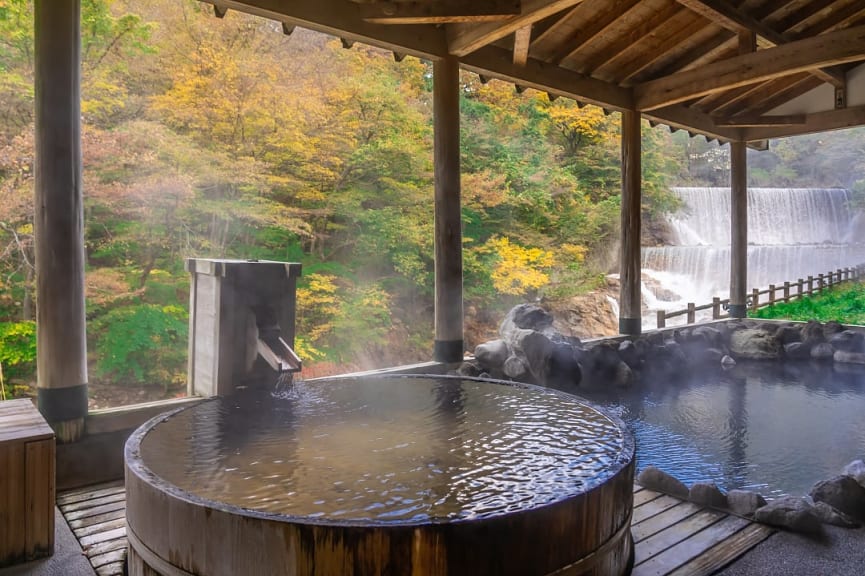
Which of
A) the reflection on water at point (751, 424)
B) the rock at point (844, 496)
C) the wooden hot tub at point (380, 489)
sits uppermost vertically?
the wooden hot tub at point (380, 489)

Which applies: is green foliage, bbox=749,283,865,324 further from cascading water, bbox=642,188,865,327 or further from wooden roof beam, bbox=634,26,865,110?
wooden roof beam, bbox=634,26,865,110

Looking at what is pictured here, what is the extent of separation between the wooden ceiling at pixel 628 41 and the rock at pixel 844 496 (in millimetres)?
3131

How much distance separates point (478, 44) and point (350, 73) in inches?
145

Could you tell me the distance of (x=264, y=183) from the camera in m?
6.58

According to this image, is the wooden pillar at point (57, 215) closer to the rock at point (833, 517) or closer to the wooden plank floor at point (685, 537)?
the wooden plank floor at point (685, 537)

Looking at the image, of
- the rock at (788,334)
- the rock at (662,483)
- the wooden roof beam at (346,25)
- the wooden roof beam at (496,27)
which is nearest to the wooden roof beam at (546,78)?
the wooden roof beam at (496,27)

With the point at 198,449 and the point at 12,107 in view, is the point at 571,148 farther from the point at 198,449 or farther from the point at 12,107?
the point at 198,449

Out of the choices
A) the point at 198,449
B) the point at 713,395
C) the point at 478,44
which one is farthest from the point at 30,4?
the point at 713,395

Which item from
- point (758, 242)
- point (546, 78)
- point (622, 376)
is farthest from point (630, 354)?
point (758, 242)

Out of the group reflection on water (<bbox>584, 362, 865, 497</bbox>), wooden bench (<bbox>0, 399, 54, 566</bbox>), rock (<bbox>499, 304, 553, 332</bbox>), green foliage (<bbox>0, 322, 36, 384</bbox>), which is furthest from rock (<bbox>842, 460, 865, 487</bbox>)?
green foliage (<bbox>0, 322, 36, 384</bbox>)

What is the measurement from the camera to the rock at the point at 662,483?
2.71m

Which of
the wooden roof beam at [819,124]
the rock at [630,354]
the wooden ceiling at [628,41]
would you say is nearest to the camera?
the wooden ceiling at [628,41]

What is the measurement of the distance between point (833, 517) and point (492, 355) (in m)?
3.05

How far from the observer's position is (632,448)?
214cm
